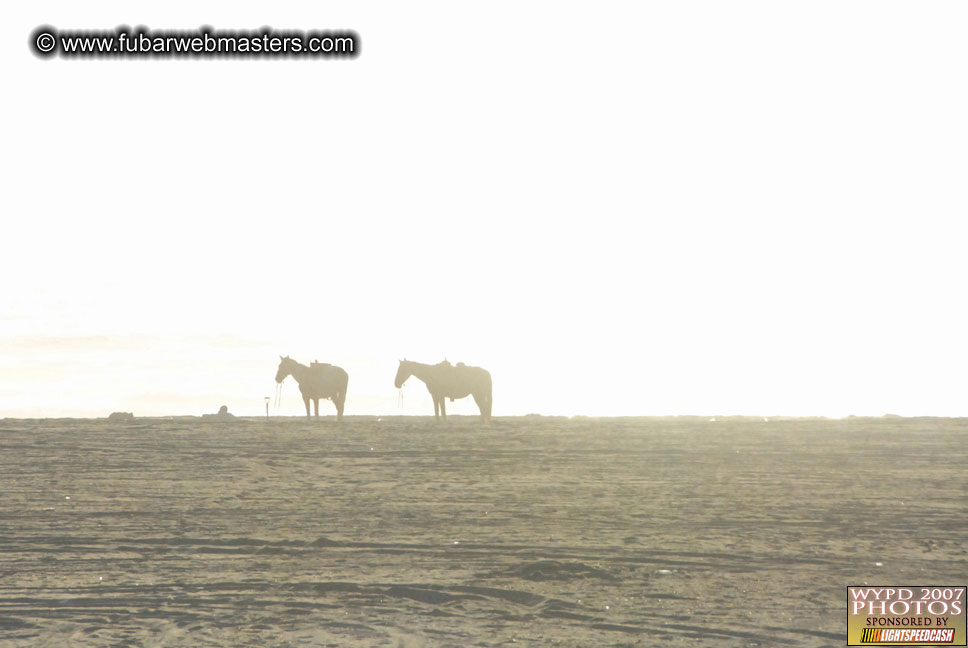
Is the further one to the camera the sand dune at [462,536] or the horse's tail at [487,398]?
the horse's tail at [487,398]

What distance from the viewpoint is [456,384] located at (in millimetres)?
35094

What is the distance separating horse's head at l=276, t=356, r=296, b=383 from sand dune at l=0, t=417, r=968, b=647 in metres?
8.41

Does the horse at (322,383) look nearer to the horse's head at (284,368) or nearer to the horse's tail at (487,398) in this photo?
the horse's head at (284,368)

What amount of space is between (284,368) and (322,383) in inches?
87.7

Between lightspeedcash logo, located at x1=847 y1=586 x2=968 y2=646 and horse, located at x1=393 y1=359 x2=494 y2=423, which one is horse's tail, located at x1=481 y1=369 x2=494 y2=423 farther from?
lightspeedcash logo, located at x1=847 y1=586 x2=968 y2=646

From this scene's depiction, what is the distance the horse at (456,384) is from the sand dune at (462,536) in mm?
6568

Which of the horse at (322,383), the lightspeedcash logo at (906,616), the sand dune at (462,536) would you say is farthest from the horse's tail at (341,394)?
the lightspeedcash logo at (906,616)

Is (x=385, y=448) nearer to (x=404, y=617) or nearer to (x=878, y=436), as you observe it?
(x=404, y=617)

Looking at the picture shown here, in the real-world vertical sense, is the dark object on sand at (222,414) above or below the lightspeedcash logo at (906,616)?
above

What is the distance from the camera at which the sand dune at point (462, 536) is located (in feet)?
46.6

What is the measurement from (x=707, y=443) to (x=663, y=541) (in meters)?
10.2

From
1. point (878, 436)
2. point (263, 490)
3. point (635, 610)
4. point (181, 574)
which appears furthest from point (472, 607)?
point (878, 436)

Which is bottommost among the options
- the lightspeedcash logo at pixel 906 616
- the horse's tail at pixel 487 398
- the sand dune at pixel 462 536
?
the lightspeedcash logo at pixel 906 616

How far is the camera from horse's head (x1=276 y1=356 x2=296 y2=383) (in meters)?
37.0
